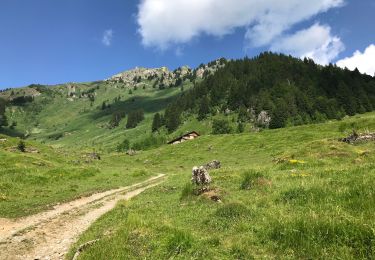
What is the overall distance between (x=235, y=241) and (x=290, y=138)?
85205 mm

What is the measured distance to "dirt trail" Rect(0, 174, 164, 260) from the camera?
15.7m

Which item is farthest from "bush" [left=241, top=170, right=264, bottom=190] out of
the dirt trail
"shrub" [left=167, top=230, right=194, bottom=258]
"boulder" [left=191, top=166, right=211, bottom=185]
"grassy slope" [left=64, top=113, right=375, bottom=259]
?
"shrub" [left=167, top=230, right=194, bottom=258]

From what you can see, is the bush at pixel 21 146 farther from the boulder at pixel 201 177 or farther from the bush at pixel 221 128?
the bush at pixel 221 128

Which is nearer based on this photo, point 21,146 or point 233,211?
point 233,211

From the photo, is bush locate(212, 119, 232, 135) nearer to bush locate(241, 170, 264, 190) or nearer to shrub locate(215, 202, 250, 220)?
bush locate(241, 170, 264, 190)

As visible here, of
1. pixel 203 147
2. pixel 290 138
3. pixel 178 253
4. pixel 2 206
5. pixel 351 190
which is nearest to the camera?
pixel 178 253

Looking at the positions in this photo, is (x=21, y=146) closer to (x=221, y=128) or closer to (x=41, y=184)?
(x=41, y=184)

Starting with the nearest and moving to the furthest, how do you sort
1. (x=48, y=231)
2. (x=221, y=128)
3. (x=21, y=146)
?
(x=48, y=231)
(x=21, y=146)
(x=221, y=128)

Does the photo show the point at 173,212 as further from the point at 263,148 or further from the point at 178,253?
the point at 263,148

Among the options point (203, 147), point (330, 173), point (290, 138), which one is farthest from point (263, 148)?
point (330, 173)

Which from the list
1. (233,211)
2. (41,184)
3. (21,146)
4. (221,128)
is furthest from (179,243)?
(221,128)

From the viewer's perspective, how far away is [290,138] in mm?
93625

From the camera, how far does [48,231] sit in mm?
19656

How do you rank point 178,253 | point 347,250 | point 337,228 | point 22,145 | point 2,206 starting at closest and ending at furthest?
point 347,250 → point 337,228 → point 178,253 → point 2,206 → point 22,145
